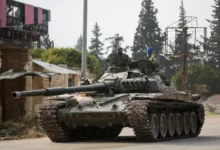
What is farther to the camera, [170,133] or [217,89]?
[217,89]

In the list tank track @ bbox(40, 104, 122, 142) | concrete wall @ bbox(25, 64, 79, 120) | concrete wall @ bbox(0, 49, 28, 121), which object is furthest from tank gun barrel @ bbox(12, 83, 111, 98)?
concrete wall @ bbox(0, 49, 28, 121)

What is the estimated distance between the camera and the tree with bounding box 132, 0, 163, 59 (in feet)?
248

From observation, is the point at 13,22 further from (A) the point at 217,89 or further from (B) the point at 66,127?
(A) the point at 217,89

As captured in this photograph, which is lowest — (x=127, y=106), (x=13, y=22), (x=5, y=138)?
(x=5, y=138)

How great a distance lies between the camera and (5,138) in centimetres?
2100

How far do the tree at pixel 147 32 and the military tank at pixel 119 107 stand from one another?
178 ft

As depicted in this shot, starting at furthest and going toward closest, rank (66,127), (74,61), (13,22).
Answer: (74,61), (13,22), (66,127)

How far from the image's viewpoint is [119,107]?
1659cm

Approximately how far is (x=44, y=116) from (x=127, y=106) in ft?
8.28

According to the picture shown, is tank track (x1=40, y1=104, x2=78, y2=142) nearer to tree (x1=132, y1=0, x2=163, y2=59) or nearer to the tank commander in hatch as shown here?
the tank commander in hatch

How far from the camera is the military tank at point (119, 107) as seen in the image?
644 inches

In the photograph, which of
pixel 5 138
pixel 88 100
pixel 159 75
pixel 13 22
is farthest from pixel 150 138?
pixel 13 22

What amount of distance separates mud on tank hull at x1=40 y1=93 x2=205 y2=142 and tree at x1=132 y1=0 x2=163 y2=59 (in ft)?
180

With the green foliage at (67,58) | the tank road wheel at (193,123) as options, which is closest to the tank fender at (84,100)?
the tank road wheel at (193,123)
